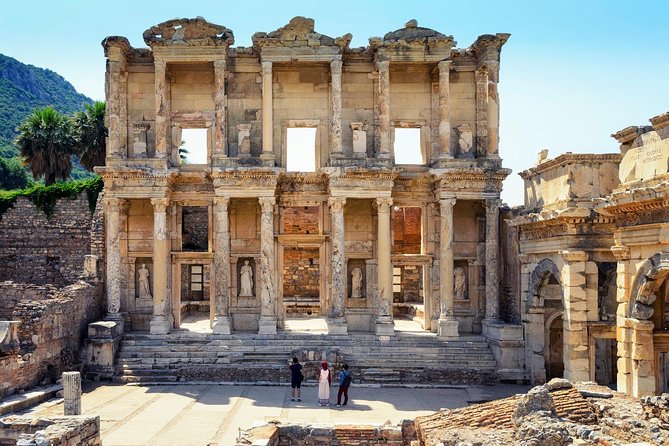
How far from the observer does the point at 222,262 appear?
78.8ft

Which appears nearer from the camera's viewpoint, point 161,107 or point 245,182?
point 245,182

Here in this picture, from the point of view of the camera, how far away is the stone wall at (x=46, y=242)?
29.8 meters

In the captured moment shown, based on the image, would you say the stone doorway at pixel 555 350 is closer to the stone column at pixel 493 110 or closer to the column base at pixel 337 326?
the stone column at pixel 493 110

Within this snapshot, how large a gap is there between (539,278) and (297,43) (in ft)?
36.6

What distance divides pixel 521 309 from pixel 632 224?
8565 millimetres

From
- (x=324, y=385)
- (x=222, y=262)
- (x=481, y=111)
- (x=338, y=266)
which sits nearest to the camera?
(x=324, y=385)

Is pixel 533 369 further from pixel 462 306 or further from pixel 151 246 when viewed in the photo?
pixel 151 246

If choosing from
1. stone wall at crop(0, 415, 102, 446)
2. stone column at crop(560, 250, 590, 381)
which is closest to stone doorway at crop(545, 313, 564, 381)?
stone column at crop(560, 250, 590, 381)

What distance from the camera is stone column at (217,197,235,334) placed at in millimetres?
23969

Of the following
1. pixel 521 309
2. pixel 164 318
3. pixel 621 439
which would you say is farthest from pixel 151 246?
pixel 621 439

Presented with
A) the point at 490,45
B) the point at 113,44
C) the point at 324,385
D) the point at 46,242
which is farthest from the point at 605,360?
the point at 46,242

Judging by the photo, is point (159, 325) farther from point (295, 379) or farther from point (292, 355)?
point (295, 379)

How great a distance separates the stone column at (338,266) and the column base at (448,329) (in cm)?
319

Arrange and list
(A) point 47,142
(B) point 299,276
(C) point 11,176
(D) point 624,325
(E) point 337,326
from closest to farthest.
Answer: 1. (D) point 624,325
2. (E) point 337,326
3. (A) point 47,142
4. (B) point 299,276
5. (C) point 11,176
